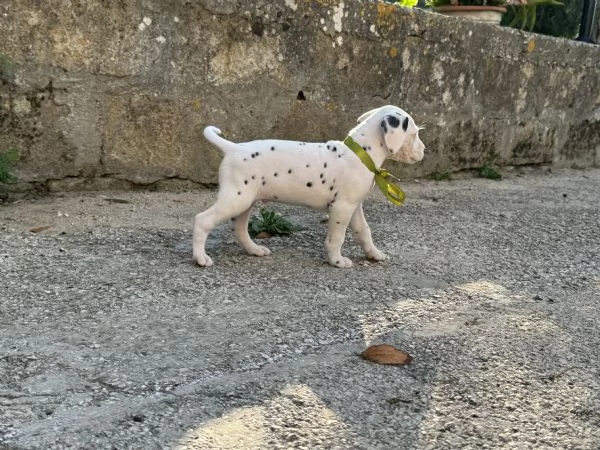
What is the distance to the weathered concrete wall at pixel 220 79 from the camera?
373 centimetres

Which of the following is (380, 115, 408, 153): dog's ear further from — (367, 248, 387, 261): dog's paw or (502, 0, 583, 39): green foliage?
(502, 0, 583, 39): green foliage

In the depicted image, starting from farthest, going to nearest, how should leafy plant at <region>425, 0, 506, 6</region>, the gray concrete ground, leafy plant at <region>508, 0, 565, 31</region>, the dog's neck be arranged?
leafy plant at <region>508, 0, 565, 31</region> → leafy plant at <region>425, 0, 506, 6</region> → the dog's neck → the gray concrete ground

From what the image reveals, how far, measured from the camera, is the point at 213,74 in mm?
4203

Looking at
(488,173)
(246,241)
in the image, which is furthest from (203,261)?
(488,173)

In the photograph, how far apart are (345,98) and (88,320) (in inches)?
116

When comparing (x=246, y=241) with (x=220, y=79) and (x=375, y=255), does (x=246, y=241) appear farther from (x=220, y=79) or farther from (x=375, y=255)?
(x=220, y=79)

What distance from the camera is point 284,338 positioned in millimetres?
2209

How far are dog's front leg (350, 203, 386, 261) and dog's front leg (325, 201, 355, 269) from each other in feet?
0.38

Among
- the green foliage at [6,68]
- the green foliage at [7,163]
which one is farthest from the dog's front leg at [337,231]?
the green foliage at [6,68]

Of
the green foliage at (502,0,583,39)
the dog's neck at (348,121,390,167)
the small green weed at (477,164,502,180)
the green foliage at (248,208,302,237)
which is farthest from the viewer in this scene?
the green foliage at (502,0,583,39)

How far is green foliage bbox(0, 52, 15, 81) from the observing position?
11.7 ft

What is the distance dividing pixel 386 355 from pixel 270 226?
1498mm

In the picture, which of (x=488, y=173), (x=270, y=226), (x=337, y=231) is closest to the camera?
(x=337, y=231)

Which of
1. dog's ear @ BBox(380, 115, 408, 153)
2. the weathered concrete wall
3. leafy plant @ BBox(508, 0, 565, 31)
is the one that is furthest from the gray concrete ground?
leafy plant @ BBox(508, 0, 565, 31)
